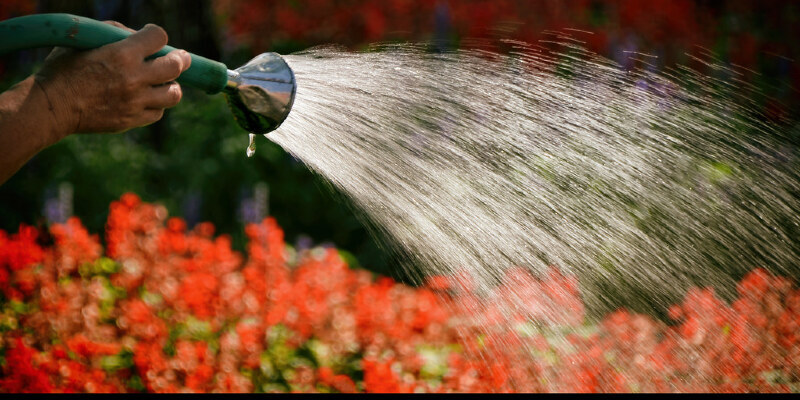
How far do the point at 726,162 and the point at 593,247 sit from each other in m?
1.07

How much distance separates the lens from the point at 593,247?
3.34 meters

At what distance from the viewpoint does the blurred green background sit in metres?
4.51

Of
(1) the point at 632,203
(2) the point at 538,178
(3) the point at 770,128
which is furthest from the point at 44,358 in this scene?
(3) the point at 770,128

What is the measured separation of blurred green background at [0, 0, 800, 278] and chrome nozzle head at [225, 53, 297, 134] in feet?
8.26

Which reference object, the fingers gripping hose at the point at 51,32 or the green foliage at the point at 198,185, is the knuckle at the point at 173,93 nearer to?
the fingers gripping hose at the point at 51,32

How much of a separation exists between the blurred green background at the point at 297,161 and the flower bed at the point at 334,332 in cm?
100

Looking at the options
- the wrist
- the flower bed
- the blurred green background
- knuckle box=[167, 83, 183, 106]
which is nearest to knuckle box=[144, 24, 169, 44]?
knuckle box=[167, 83, 183, 106]

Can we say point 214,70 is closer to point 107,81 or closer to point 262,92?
point 262,92

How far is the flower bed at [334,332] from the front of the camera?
9.01 ft

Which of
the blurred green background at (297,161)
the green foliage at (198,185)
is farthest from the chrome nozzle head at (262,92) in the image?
the green foliage at (198,185)

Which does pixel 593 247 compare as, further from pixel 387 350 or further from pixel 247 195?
pixel 247 195

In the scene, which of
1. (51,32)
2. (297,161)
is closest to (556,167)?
(297,161)

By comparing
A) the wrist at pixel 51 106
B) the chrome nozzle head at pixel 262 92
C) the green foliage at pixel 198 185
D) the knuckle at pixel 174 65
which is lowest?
Answer: the green foliage at pixel 198 185

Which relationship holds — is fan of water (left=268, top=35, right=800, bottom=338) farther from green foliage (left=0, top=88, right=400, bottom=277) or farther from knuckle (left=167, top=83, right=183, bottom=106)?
green foliage (left=0, top=88, right=400, bottom=277)
